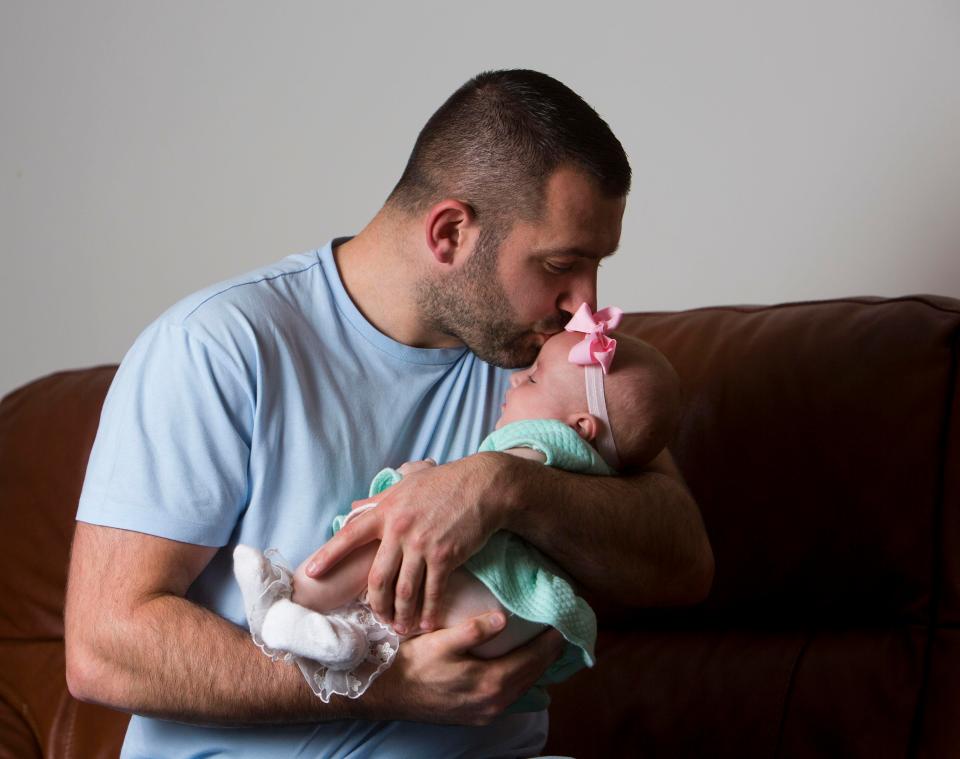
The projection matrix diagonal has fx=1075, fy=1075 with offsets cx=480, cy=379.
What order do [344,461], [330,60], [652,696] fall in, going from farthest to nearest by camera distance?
[330,60], [652,696], [344,461]

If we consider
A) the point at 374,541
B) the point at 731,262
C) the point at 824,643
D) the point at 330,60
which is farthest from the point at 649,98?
the point at 374,541

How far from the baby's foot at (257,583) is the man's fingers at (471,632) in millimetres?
213

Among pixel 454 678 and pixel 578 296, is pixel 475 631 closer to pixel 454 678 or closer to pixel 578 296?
pixel 454 678

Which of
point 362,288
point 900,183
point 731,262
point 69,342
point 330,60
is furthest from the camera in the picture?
point 69,342

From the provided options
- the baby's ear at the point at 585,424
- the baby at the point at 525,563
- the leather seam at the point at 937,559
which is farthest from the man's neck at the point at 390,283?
the leather seam at the point at 937,559

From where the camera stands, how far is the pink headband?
154 centimetres

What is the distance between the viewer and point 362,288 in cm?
173

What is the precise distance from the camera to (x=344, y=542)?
51.9 inches

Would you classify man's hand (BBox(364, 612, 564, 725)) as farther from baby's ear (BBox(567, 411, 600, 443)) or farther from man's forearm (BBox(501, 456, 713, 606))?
baby's ear (BBox(567, 411, 600, 443))

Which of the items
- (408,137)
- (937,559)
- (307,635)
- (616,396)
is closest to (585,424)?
(616,396)

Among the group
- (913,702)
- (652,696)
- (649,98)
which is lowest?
(652,696)

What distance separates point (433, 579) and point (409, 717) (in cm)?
23

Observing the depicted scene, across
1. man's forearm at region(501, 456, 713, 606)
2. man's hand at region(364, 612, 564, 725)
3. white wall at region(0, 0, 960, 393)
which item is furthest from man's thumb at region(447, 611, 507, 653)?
white wall at region(0, 0, 960, 393)

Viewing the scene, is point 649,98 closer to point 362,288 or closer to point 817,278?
point 817,278
